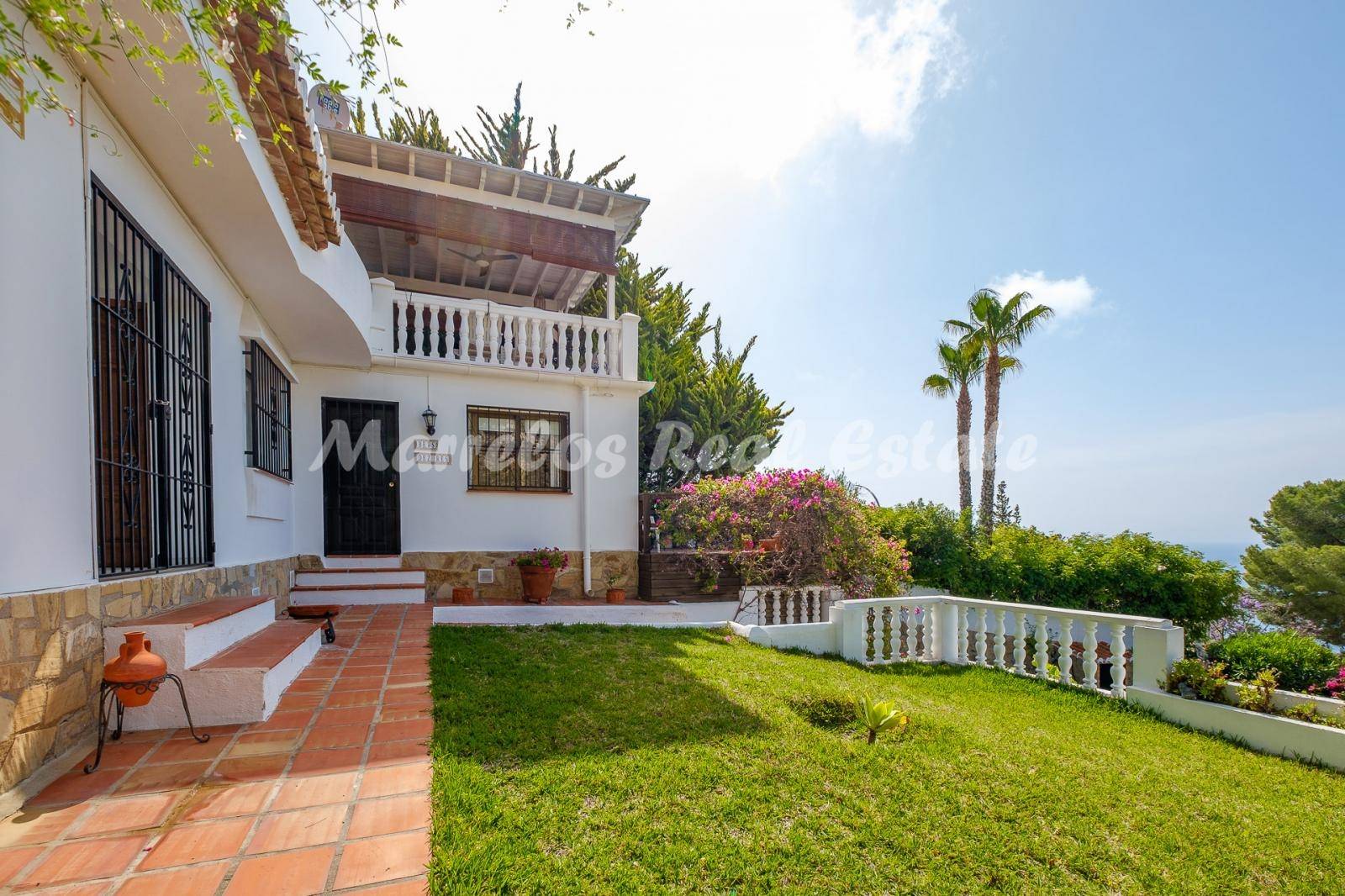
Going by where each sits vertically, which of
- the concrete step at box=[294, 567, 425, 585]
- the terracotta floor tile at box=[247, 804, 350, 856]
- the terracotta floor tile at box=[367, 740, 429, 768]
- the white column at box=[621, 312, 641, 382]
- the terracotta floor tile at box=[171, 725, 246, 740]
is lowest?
the concrete step at box=[294, 567, 425, 585]

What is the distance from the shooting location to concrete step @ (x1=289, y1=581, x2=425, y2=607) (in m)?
7.26

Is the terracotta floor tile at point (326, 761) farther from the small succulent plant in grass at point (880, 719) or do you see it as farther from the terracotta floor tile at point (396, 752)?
the small succulent plant in grass at point (880, 719)

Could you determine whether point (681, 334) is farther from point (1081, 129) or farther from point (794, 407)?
point (1081, 129)

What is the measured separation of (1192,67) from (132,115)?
1329 cm

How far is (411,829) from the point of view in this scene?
7.52 feet

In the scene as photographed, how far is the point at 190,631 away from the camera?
328 cm

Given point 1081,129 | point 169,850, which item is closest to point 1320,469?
point 1081,129

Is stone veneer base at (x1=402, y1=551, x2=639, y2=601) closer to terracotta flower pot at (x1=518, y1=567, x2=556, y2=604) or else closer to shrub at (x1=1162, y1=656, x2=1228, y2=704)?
terracotta flower pot at (x1=518, y1=567, x2=556, y2=604)

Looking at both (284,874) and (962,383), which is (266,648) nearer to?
(284,874)

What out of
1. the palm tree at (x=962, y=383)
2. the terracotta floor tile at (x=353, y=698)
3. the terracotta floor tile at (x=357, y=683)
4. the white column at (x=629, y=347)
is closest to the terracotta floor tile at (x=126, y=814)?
the terracotta floor tile at (x=353, y=698)

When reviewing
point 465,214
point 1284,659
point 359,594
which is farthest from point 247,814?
point 465,214

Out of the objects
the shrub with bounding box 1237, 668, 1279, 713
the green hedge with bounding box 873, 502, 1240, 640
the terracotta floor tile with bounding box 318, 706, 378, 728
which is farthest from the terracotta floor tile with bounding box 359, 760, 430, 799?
→ the green hedge with bounding box 873, 502, 1240, 640

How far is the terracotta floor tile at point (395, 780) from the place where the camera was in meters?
2.59

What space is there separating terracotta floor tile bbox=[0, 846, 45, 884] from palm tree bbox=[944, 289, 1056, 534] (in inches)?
691
